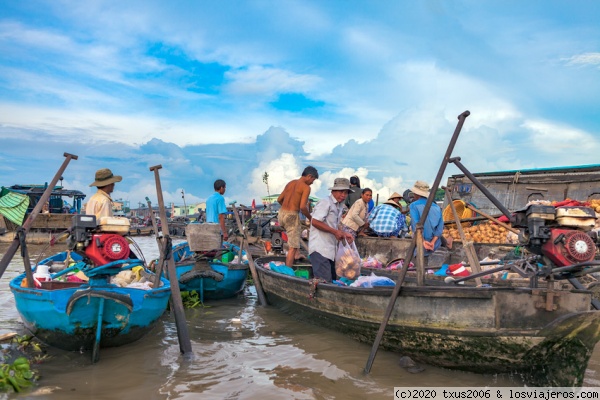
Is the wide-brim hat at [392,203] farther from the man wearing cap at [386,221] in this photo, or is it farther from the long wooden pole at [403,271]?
the long wooden pole at [403,271]

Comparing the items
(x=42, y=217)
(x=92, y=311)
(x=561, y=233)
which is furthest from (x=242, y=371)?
(x=42, y=217)

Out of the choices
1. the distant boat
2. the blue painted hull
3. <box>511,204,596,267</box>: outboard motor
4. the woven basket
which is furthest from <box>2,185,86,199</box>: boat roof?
<box>511,204,596,267</box>: outboard motor

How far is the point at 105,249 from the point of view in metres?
5.35

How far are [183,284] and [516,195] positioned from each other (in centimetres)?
972

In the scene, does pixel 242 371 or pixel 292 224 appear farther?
pixel 292 224

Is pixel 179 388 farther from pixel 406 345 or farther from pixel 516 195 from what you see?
pixel 516 195

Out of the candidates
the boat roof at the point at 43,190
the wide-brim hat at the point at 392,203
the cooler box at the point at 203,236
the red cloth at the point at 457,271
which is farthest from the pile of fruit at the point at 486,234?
the boat roof at the point at 43,190

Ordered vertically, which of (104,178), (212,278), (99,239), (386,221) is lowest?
(212,278)

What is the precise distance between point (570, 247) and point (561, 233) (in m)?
0.13

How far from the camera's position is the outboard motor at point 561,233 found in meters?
3.90

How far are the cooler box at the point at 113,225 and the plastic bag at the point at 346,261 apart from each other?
9.49ft

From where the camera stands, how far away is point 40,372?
16.3 ft

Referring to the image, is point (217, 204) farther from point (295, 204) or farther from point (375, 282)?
point (375, 282)

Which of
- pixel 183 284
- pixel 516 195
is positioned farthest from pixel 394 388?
pixel 516 195
